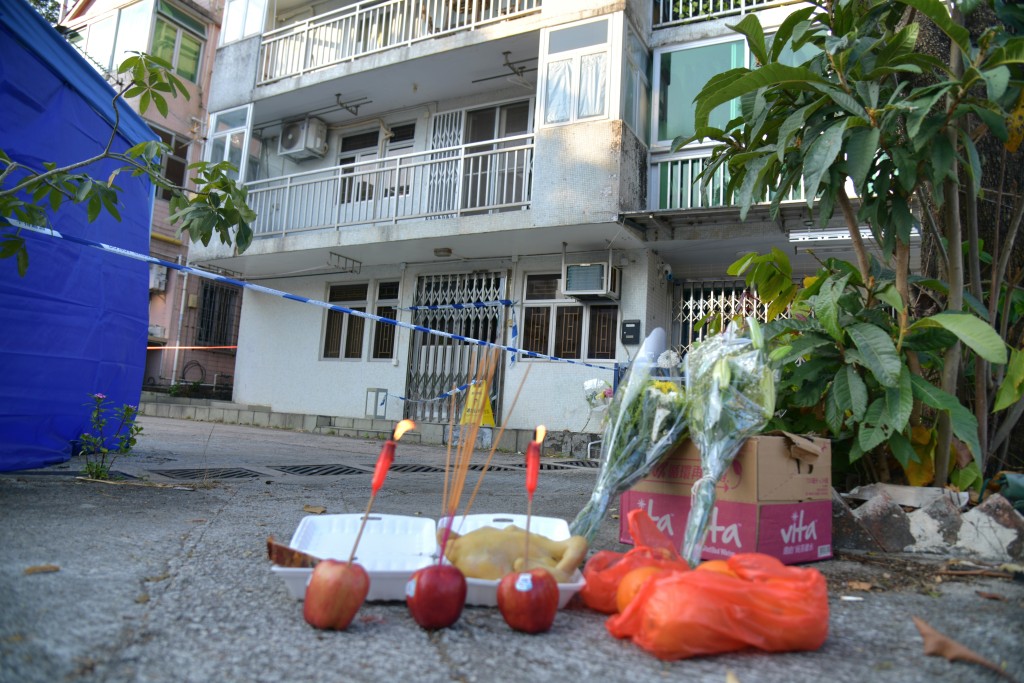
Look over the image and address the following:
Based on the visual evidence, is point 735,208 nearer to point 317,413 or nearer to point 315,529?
point 315,529

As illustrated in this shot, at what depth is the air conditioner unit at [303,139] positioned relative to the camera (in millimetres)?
10883

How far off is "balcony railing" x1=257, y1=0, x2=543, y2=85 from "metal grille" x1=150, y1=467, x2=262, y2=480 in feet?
21.5

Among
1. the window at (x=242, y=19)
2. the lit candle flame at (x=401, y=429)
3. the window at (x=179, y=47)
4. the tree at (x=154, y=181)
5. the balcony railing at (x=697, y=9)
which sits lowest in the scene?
the lit candle flame at (x=401, y=429)

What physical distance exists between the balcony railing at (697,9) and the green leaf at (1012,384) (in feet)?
19.4

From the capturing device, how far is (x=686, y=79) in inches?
328

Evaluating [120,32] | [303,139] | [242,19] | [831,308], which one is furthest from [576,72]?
[120,32]

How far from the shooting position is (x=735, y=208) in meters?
Answer: 6.95

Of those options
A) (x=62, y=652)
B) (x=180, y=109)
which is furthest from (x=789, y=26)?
(x=180, y=109)

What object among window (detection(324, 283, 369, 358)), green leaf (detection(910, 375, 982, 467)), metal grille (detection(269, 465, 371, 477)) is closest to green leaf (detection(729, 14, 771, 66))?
green leaf (detection(910, 375, 982, 467))

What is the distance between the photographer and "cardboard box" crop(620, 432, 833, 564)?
7.80ft

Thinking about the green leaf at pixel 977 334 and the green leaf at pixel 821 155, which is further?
the green leaf at pixel 821 155

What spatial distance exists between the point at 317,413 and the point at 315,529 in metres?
8.72

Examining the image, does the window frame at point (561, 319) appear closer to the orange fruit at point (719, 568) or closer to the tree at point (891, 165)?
the tree at point (891, 165)

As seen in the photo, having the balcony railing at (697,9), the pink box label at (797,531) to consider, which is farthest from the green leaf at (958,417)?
the balcony railing at (697,9)
